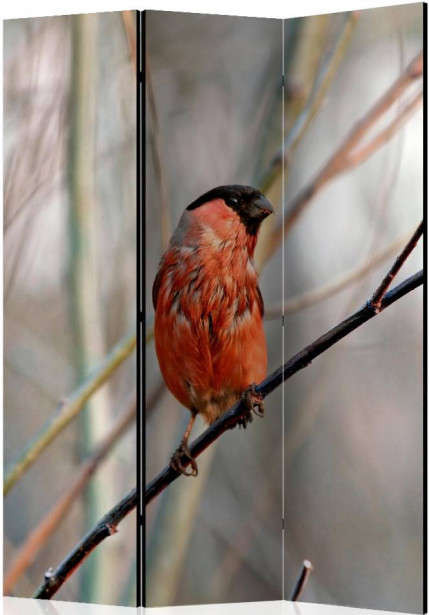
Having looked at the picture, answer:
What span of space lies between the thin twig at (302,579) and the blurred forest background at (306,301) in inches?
1.1

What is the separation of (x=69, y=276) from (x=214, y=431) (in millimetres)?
911

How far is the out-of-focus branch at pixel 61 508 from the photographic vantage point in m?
5.12

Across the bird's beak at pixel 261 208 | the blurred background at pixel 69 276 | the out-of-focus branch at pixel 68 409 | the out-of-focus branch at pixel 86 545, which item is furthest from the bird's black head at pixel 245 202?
the out-of-focus branch at pixel 86 545

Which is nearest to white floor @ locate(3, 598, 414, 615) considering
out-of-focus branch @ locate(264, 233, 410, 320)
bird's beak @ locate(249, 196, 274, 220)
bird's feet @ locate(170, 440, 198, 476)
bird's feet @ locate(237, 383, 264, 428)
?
bird's feet @ locate(170, 440, 198, 476)

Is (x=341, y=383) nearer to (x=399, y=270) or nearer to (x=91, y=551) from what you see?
(x=399, y=270)

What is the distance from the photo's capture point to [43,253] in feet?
17.5

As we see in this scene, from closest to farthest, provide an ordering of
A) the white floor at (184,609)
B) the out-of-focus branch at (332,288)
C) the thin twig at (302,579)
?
the white floor at (184,609) < the out-of-focus branch at (332,288) < the thin twig at (302,579)

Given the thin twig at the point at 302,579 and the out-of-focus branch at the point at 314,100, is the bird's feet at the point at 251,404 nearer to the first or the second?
the thin twig at the point at 302,579

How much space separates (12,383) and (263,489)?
120cm

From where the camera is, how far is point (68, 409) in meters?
5.25

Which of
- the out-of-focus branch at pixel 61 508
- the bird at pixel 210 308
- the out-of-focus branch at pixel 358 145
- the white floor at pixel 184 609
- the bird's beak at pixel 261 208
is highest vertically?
the out-of-focus branch at pixel 358 145

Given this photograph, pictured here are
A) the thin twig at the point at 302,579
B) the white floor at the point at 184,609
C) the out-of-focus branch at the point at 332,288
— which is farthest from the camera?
the thin twig at the point at 302,579

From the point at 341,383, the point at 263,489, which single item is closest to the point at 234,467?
the point at 263,489

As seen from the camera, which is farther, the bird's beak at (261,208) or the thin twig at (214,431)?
the bird's beak at (261,208)
